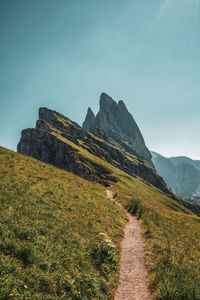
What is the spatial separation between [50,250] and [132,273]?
516 centimetres

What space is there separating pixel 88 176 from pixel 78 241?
77.2 m

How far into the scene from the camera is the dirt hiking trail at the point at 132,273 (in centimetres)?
757

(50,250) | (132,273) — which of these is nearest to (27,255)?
(50,250)

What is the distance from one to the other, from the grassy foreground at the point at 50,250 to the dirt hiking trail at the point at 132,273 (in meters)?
0.48

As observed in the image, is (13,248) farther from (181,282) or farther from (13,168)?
(13,168)

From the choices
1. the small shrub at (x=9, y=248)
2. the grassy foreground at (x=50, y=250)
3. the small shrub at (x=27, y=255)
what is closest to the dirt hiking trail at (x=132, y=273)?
the grassy foreground at (x=50, y=250)

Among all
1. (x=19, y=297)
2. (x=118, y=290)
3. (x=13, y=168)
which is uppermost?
(x=13, y=168)

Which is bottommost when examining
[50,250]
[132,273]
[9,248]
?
[132,273]

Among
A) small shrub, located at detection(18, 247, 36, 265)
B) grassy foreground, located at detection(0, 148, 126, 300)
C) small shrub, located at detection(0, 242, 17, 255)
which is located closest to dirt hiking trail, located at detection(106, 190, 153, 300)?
grassy foreground, located at detection(0, 148, 126, 300)

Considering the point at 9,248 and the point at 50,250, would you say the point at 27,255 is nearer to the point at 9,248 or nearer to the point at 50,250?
the point at 9,248

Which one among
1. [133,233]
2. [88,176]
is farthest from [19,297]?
[88,176]

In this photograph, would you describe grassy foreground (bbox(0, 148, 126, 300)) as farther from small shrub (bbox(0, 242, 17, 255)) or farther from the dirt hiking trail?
the dirt hiking trail

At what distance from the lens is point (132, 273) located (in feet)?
30.3

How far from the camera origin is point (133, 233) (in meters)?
15.5
